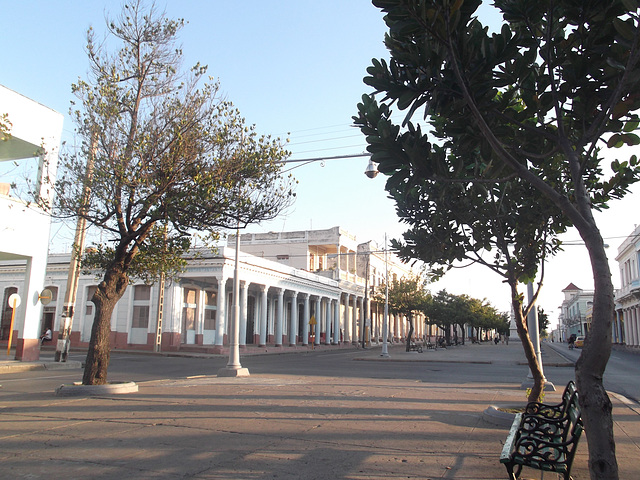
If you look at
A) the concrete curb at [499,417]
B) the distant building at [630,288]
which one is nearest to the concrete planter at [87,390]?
the concrete curb at [499,417]

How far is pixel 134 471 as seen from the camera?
5.27 metres

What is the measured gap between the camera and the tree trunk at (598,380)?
149 inches

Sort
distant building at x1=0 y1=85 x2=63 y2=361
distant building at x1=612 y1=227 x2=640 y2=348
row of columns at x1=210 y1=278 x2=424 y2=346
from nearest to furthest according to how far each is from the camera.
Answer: distant building at x1=0 y1=85 x2=63 y2=361, row of columns at x1=210 y1=278 x2=424 y2=346, distant building at x1=612 y1=227 x2=640 y2=348

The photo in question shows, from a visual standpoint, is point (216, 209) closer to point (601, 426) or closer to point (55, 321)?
point (601, 426)

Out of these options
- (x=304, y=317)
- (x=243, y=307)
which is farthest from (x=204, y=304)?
(x=304, y=317)

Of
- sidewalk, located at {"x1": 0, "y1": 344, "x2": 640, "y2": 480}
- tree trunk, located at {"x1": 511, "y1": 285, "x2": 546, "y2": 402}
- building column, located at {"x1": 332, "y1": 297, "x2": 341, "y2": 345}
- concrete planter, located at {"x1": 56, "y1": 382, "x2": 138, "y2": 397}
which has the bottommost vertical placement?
sidewalk, located at {"x1": 0, "y1": 344, "x2": 640, "y2": 480}

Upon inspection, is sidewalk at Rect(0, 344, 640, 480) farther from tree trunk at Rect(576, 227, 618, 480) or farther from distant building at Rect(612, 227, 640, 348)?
distant building at Rect(612, 227, 640, 348)

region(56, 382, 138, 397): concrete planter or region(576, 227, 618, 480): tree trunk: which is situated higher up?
region(576, 227, 618, 480): tree trunk

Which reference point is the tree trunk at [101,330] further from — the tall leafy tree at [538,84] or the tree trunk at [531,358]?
the tall leafy tree at [538,84]

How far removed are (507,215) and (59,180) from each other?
1005 centimetres

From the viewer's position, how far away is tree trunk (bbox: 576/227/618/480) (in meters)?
3.80

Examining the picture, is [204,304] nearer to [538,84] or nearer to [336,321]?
[336,321]

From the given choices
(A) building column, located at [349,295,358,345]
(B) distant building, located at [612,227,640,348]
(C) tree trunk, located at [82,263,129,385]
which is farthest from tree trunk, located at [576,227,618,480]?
(A) building column, located at [349,295,358,345]

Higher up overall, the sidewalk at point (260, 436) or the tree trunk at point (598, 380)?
the tree trunk at point (598, 380)
